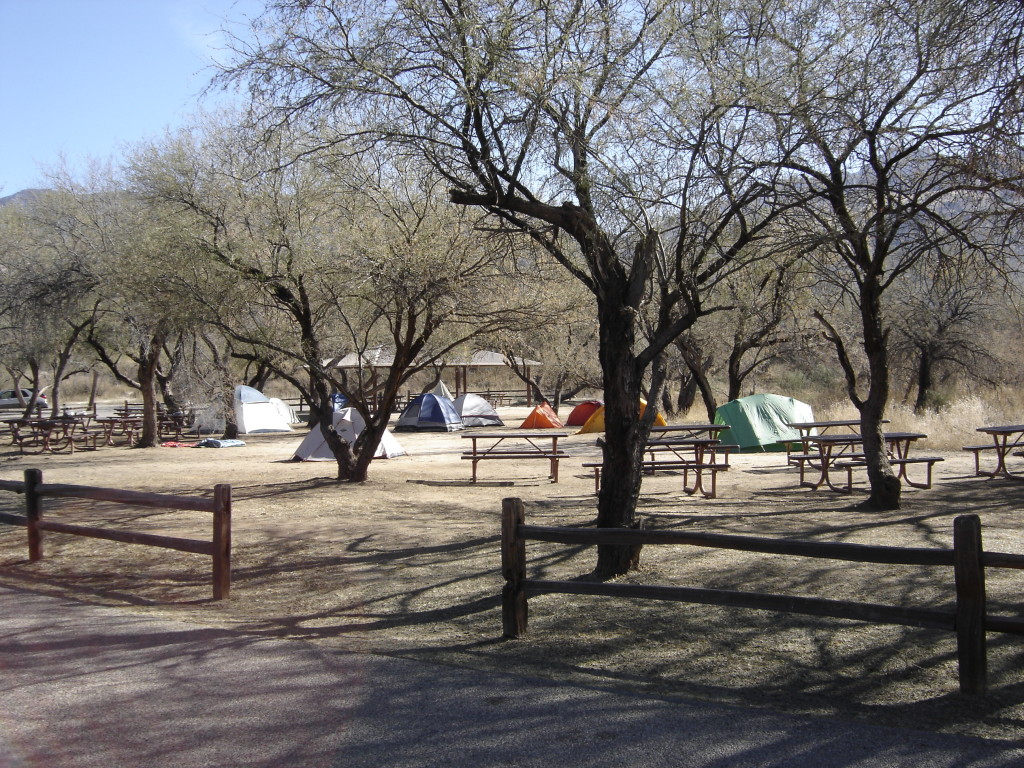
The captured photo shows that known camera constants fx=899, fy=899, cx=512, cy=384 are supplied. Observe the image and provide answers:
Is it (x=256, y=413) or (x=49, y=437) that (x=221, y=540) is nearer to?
(x=49, y=437)

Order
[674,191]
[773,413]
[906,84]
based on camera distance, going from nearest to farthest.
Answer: [674,191] → [906,84] → [773,413]

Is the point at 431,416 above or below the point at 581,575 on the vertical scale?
above

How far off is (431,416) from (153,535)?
23.6 metres

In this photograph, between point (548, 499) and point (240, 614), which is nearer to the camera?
point (240, 614)

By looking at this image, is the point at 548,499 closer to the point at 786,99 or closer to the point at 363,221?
the point at 363,221

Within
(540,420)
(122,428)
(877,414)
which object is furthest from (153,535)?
(540,420)

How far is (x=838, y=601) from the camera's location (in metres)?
4.70

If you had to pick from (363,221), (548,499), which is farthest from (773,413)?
(363,221)

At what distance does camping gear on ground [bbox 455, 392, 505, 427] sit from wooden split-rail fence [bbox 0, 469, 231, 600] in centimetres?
2395

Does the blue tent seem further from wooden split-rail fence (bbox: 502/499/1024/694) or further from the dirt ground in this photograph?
wooden split-rail fence (bbox: 502/499/1024/694)

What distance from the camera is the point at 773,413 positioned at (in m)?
21.3

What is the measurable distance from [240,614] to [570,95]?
515 cm

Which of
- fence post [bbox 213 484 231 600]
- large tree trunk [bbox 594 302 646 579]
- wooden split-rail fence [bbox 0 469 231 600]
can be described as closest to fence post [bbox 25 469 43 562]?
wooden split-rail fence [bbox 0 469 231 600]

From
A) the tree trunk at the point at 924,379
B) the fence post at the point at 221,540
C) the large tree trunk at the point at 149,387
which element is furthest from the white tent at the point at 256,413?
the fence post at the point at 221,540
